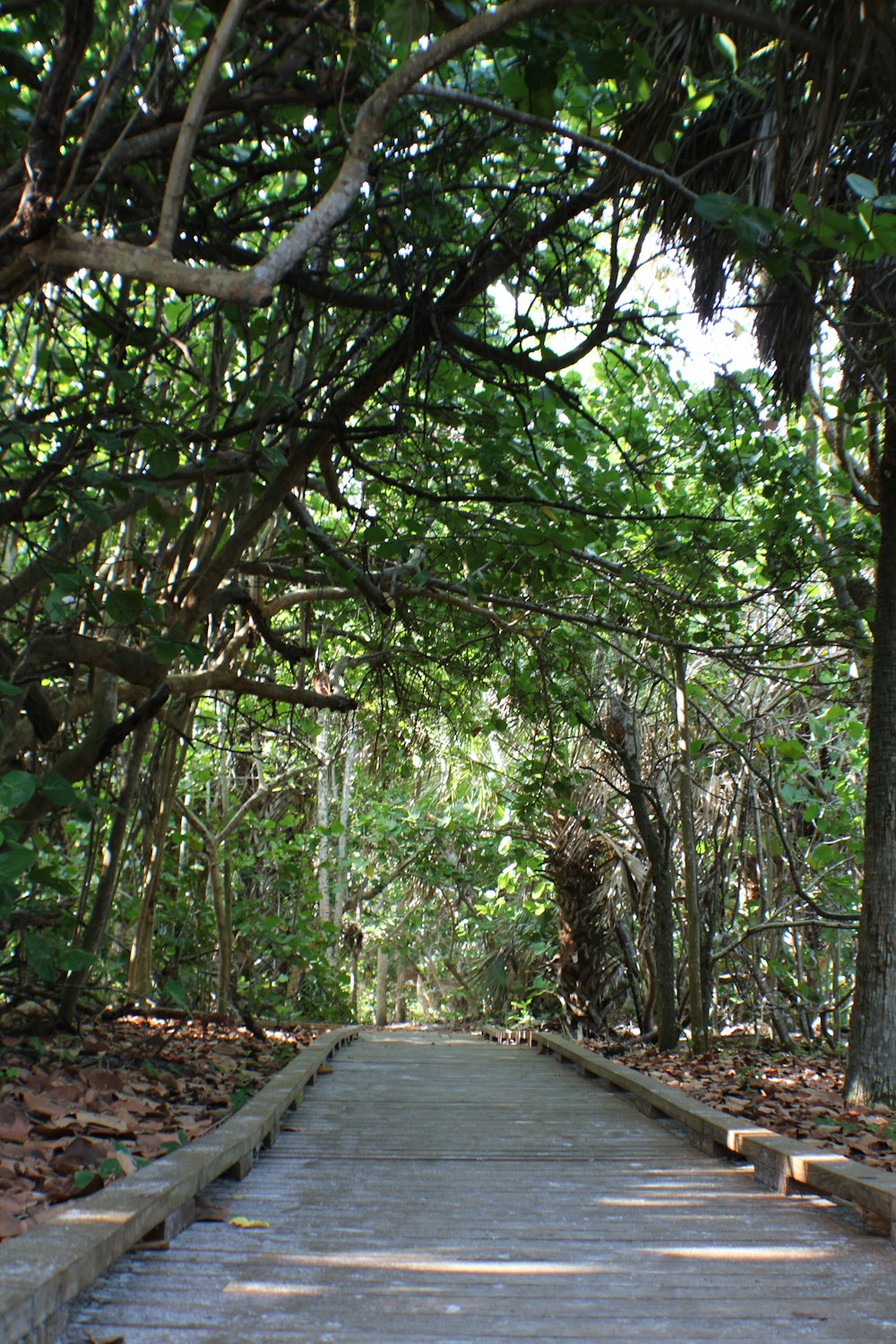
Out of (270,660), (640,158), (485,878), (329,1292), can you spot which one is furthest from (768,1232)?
(485,878)

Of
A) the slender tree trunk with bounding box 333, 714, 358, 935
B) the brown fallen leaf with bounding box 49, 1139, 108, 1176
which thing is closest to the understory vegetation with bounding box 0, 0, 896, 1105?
the brown fallen leaf with bounding box 49, 1139, 108, 1176

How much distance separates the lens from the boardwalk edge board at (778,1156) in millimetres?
2998

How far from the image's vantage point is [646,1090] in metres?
5.38

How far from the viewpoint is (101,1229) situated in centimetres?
229


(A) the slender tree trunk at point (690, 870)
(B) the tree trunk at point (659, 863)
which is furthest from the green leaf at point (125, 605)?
(B) the tree trunk at point (659, 863)

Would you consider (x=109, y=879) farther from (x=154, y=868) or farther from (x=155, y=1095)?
(x=154, y=868)

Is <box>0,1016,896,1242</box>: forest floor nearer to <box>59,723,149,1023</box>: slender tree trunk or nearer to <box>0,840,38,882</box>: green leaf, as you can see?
<box>59,723,149,1023</box>: slender tree trunk

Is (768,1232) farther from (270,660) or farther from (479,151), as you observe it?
(270,660)

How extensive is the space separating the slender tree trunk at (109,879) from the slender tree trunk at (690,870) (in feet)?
11.6

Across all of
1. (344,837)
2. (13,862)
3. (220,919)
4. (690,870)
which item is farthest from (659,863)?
(344,837)

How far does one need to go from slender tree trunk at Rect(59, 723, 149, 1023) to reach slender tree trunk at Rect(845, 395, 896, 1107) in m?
3.66

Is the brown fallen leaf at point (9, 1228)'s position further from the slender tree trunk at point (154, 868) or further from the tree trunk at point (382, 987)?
the tree trunk at point (382, 987)

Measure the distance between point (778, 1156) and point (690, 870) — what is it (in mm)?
3676

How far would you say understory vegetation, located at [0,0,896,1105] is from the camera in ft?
10.8
